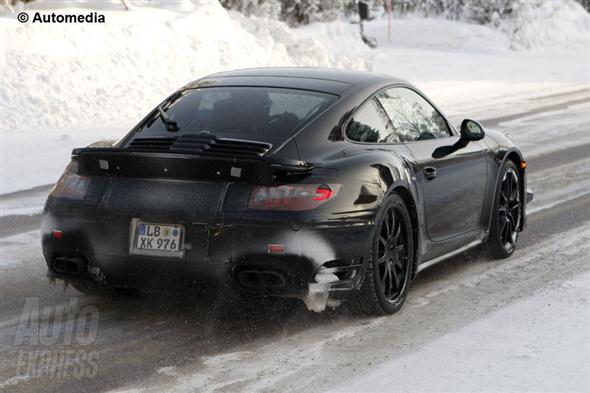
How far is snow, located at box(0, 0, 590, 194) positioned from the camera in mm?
16078

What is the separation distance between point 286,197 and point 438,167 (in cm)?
165

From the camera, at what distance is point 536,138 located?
54.2 ft

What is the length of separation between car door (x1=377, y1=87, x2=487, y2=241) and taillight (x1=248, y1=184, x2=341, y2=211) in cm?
117

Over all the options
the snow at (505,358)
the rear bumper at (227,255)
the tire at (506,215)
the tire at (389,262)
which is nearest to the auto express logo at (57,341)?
the rear bumper at (227,255)

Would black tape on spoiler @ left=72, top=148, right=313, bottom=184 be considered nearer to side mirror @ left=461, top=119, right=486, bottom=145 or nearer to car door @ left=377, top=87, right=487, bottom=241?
car door @ left=377, top=87, right=487, bottom=241

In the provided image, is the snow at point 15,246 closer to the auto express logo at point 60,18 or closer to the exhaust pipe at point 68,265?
the exhaust pipe at point 68,265

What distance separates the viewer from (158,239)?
20.7ft

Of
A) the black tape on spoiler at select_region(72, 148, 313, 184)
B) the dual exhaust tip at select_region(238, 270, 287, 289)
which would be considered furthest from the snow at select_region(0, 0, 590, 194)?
the dual exhaust tip at select_region(238, 270, 287, 289)

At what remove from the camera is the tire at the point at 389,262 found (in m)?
6.62

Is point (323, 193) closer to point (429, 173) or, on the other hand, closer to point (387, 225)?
point (387, 225)

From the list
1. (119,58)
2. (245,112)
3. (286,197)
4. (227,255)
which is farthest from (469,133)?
(119,58)

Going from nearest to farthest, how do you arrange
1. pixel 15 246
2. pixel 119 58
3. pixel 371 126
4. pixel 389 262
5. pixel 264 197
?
pixel 264 197
pixel 389 262
pixel 371 126
pixel 15 246
pixel 119 58

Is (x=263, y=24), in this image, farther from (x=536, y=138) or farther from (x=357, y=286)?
(x=357, y=286)

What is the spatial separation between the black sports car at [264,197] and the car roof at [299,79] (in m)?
0.01
